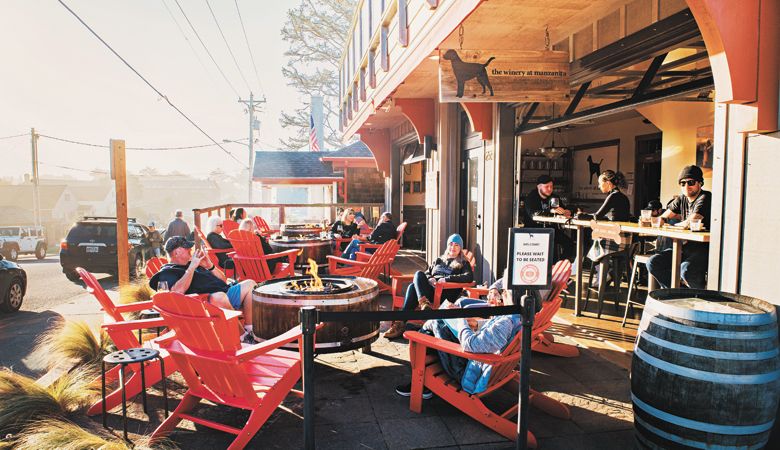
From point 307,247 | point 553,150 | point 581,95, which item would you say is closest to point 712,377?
point 581,95

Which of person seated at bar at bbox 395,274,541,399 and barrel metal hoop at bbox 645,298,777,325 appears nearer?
barrel metal hoop at bbox 645,298,777,325

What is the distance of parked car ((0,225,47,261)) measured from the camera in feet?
83.9

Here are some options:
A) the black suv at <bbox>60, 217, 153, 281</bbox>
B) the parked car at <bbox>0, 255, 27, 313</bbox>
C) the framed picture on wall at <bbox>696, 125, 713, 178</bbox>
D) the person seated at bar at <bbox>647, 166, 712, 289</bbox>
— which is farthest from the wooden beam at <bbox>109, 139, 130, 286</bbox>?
the framed picture on wall at <bbox>696, 125, 713, 178</bbox>

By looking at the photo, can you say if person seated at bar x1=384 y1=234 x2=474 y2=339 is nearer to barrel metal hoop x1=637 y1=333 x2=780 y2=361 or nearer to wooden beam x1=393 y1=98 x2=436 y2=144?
barrel metal hoop x1=637 y1=333 x2=780 y2=361

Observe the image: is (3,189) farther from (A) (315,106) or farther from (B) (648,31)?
(B) (648,31)

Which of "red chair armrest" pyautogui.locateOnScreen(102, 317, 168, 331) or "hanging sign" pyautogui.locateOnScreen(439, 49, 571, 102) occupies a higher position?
"hanging sign" pyautogui.locateOnScreen(439, 49, 571, 102)

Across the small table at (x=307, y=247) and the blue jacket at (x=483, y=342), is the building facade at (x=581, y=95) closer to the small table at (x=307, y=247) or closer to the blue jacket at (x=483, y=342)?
the blue jacket at (x=483, y=342)

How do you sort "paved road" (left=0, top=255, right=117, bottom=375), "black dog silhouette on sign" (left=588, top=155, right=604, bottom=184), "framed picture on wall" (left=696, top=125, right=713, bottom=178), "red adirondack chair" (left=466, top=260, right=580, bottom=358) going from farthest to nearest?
"black dog silhouette on sign" (left=588, top=155, right=604, bottom=184)
"framed picture on wall" (left=696, top=125, right=713, bottom=178)
"paved road" (left=0, top=255, right=117, bottom=375)
"red adirondack chair" (left=466, top=260, right=580, bottom=358)

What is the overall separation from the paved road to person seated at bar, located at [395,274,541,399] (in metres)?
4.18

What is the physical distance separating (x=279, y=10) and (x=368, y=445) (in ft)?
98.8

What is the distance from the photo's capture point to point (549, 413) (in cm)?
324

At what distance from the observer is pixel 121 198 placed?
19.8 feet

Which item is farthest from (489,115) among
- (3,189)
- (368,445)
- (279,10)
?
(3,189)

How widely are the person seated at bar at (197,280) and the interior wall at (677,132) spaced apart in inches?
287
